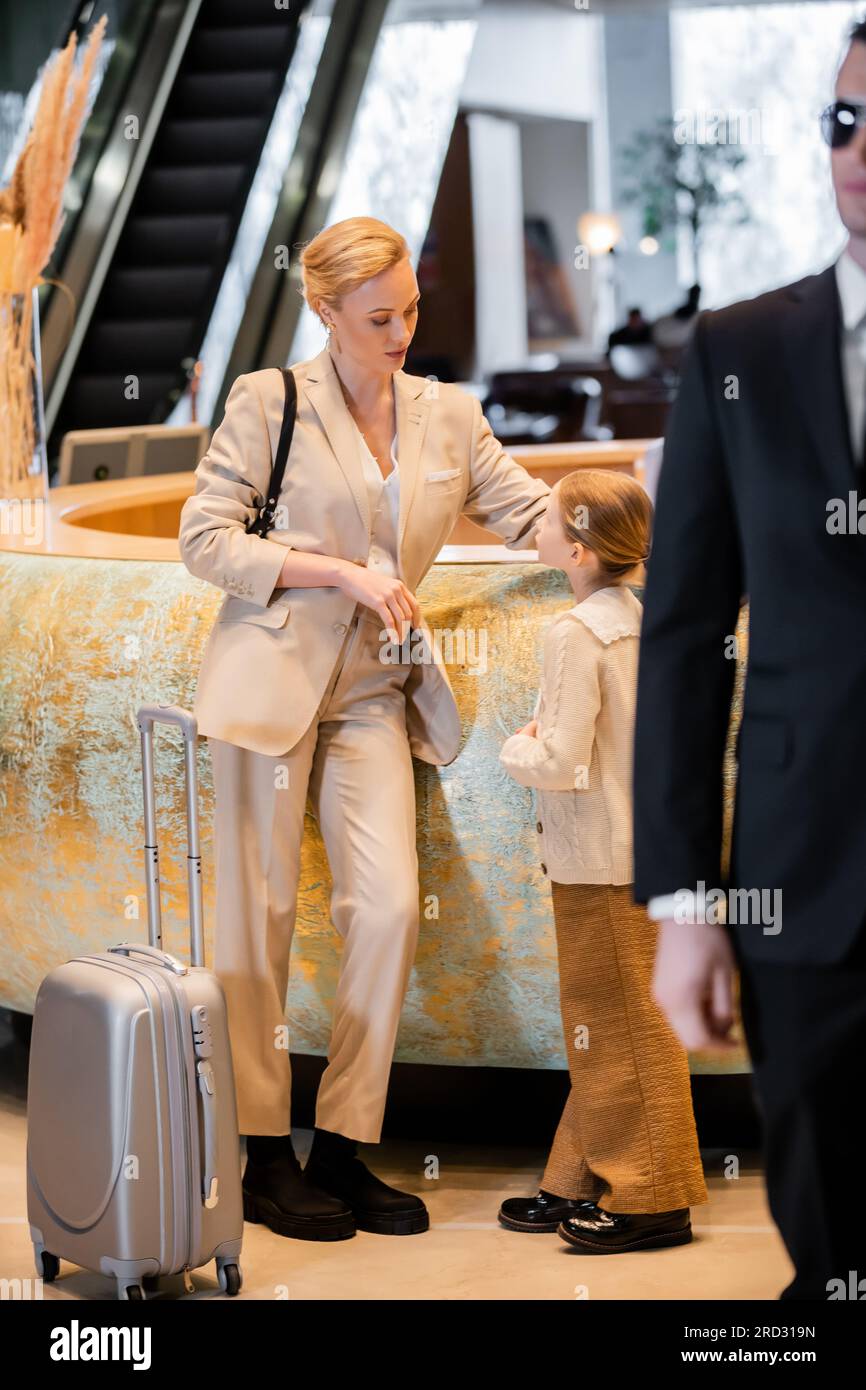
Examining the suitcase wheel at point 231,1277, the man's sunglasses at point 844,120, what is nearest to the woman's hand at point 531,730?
the suitcase wheel at point 231,1277

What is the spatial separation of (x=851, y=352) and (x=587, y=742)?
136 cm

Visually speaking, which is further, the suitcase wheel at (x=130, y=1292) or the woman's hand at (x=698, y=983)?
the suitcase wheel at (x=130, y=1292)

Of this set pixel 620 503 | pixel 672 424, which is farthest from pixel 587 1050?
pixel 672 424

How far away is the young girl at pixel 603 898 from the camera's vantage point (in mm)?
2729

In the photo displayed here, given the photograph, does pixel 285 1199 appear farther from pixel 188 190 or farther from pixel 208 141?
pixel 208 141

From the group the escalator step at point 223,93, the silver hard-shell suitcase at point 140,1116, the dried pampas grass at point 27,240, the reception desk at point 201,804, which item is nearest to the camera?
the silver hard-shell suitcase at point 140,1116

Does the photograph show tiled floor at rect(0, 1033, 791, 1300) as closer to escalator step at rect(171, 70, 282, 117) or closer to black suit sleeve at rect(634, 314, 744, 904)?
black suit sleeve at rect(634, 314, 744, 904)

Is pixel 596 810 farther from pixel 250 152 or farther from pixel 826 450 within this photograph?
pixel 250 152

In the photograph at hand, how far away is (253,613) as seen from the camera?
111 inches

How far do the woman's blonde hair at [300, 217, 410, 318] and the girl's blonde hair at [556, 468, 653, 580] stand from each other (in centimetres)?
44

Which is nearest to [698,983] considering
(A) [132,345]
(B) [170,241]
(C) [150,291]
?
(A) [132,345]

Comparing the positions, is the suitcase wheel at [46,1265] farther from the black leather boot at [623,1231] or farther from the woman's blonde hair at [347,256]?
the woman's blonde hair at [347,256]

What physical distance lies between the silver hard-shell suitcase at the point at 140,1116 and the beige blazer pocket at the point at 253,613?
0.67 feet

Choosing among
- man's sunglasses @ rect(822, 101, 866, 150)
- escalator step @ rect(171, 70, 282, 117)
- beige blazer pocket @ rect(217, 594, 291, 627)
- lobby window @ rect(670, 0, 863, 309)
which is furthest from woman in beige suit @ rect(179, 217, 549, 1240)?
lobby window @ rect(670, 0, 863, 309)
